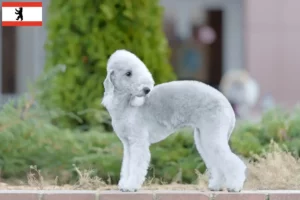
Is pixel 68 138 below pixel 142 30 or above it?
below

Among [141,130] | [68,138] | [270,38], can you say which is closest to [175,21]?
[270,38]

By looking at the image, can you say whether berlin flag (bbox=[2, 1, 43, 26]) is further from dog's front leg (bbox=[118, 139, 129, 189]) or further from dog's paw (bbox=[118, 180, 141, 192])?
dog's paw (bbox=[118, 180, 141, 192])

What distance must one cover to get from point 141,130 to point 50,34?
286 cm

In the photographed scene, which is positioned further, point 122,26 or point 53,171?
point 122,26

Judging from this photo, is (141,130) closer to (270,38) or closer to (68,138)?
(68,138)

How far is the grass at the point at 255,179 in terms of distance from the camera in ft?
17.5

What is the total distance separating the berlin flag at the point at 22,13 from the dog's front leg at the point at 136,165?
1.73 metres

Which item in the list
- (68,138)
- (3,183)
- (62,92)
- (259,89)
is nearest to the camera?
(3,183)

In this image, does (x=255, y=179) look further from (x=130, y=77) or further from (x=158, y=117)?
(x=130, y=77)

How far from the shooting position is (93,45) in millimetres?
7164

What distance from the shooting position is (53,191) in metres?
4.90

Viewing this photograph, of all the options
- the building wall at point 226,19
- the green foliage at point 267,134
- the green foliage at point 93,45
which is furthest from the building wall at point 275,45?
the green foliage at point 267,134

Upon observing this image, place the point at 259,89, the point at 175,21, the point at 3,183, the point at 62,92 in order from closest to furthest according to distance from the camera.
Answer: the point at 3,183
the point at 62,92
the point at 259,89
the point at 175,21

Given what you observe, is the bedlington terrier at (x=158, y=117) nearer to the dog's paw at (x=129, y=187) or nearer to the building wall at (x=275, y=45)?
the dog's paw at (x=129, y=187)
